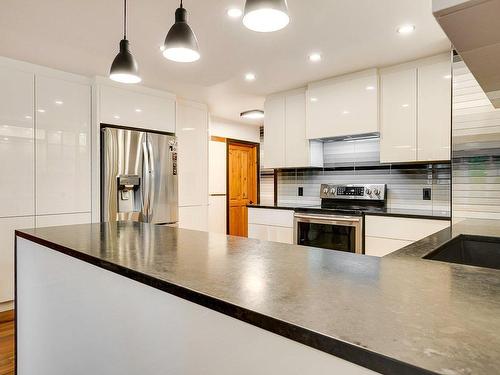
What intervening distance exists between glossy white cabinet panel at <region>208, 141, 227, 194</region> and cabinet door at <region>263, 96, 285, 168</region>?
133cm

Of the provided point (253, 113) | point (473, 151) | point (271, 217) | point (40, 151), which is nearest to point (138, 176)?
point (40, 151)

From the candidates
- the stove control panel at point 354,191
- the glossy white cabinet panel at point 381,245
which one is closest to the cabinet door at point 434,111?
the stove control panel at point 354,191

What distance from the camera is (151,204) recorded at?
3709 millimetres

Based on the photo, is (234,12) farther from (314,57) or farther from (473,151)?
(473,151)

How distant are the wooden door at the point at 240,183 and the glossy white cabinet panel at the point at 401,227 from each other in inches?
115

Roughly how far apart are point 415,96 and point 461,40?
86.7 inches

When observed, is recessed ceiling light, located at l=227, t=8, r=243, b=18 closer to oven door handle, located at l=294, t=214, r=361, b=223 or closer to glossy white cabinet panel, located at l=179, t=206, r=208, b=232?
oven door handle, located at l=294, t=214, r=361, b=223

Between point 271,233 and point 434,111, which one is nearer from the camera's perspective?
point 434,111

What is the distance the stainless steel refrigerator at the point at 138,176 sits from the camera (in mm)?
3381

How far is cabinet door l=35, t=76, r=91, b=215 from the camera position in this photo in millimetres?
3096

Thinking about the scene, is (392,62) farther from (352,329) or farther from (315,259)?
(352,329)

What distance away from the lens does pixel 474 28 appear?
0.93 meters

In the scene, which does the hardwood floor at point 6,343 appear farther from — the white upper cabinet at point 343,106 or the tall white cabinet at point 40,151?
the white upper cabinet at point 343,106

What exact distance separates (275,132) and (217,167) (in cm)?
156
